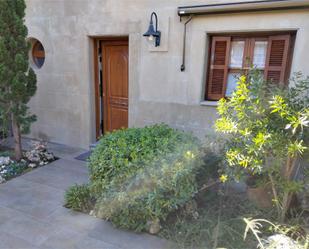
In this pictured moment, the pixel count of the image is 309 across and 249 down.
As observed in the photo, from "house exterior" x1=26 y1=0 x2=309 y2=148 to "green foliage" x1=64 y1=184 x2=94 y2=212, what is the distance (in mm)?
1707

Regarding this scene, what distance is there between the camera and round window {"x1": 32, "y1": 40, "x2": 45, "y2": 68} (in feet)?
17.1

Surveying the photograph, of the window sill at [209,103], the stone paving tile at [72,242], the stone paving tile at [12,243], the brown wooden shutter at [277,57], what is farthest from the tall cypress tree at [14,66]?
the brown wooden shutter at [277,57]

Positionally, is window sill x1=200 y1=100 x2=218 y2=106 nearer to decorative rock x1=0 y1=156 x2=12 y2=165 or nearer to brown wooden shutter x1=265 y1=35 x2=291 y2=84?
brown wooden shutter x1=265 y1=35 x2=291 y2=84

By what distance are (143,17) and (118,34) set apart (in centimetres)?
54

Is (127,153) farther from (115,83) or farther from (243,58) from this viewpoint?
(115,83)

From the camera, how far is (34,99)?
214 inches

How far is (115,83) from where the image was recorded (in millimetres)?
4836

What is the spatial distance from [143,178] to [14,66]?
2.74 meters

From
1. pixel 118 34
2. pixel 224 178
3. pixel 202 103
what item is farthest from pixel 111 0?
pixel 224 178

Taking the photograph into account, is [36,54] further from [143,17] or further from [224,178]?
[224,178]

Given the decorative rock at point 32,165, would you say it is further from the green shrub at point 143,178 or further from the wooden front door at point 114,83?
the green shrub at point 143,178

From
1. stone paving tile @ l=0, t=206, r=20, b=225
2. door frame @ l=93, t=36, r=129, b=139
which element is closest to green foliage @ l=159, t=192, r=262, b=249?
stone paving tile @ l=0, t=206, r=20, b=225

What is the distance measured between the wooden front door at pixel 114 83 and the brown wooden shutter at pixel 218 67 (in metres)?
1.58

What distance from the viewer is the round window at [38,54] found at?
5.20 meters
